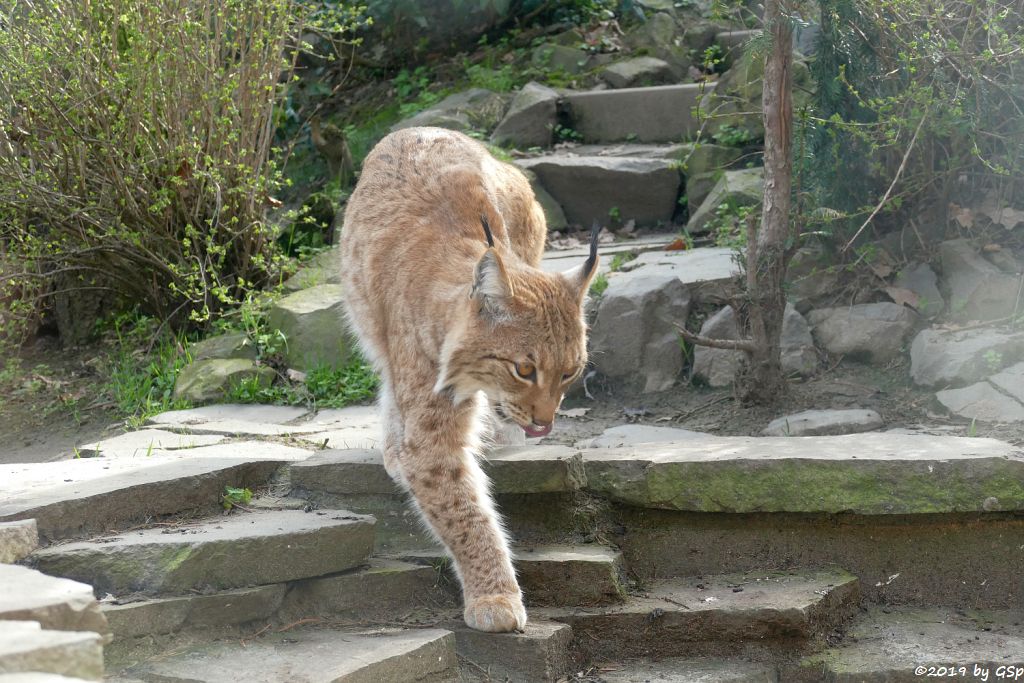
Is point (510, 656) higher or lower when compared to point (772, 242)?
lower

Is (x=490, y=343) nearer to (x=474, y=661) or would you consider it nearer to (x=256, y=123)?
(x=474, y=661)

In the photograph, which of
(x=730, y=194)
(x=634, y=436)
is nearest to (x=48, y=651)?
(x=634, y=436)

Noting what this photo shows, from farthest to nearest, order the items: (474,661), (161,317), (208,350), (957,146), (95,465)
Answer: (161,317)
(208,350)
(957,146)
(95,465)
(474,661)

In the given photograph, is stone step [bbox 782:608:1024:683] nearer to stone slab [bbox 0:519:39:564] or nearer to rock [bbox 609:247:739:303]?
rock [bbox 609:247:739:303]

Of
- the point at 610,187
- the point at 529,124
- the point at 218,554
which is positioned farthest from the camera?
the point at 529,124

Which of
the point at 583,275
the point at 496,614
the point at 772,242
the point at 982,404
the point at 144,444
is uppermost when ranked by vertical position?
the point at 583,275

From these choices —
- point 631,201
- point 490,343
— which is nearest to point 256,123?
point 631,201

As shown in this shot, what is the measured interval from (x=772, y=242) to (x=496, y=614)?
2.41m

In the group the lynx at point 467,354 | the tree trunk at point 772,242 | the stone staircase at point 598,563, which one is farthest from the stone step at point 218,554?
the tree trunk at point 772,242

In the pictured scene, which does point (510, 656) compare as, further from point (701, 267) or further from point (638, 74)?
point (638, 74)

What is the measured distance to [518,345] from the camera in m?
3.65

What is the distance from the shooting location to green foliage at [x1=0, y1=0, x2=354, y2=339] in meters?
6.07

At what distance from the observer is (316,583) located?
3.63m

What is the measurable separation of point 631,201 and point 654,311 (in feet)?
7.23
